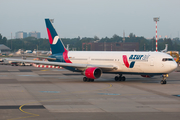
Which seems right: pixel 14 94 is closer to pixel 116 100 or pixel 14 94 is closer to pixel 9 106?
pixel 9 106

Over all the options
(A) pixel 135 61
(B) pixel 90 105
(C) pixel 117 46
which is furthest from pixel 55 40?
(C) pixel 117 46

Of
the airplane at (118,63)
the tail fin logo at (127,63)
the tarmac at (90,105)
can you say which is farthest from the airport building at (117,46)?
the tarmac at (90,105)

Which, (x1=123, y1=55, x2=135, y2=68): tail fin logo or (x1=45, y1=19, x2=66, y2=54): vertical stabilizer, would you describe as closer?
(x1=123, y1=55, x2=135, y2=68): tail fin logo

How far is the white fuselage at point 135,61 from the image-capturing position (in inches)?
1324

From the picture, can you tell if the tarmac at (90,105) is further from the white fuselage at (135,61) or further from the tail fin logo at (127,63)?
the tail fin logo at (127,63)

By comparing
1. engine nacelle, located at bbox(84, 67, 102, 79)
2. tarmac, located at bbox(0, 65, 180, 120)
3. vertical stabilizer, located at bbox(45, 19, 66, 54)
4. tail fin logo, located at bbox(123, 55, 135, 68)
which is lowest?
tarmac, located at bbox(0, 65, 180, 120)

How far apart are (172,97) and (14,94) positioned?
14.1 metres

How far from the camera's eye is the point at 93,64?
39094 mm

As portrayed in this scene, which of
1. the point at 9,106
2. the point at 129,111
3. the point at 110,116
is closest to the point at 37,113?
the point at 9,106

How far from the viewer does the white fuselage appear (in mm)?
33625

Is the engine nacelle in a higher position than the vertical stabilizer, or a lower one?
lower

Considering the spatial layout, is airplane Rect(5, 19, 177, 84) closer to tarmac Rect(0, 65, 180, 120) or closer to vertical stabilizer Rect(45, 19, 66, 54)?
vertical stabilizer Rect(45, 19, 66, 54)

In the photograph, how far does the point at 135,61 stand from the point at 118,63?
2.37 m

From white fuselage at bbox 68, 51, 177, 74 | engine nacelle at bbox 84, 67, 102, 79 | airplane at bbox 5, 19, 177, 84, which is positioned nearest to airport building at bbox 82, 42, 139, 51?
airplane at bbox 5, 19, 177, 84
